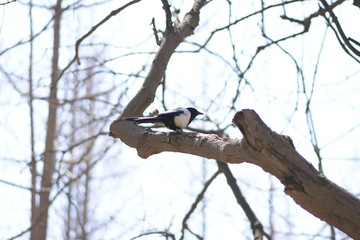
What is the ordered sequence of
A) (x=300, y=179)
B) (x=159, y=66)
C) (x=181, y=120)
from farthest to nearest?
1. (x=181, y=120)
2. (x=159, y=66)
3. (x=300, y=179)

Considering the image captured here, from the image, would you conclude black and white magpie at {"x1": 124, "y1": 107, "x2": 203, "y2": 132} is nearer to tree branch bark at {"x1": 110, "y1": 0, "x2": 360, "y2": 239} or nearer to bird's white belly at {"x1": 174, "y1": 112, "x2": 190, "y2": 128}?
bird's white belly at {"x1": 174, "y1": 112, "x2": 190, "y2": 128}

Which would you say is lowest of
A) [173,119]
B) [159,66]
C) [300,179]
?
[300,179]

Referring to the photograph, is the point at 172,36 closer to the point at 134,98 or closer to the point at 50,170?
the point at 134,98

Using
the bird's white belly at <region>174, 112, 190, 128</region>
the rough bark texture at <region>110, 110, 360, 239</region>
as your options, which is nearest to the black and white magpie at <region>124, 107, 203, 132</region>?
the bird's white belly at <region>174, 112, 190, 128</region>

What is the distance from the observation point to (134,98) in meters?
3.55

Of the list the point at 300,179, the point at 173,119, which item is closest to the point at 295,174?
the point at 300,179

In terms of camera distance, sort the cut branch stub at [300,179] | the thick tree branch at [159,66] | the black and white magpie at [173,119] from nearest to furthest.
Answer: the cut branch stub at [300,179] → the thick tree branch at [159,66] → the black and white magpie at [173,119]

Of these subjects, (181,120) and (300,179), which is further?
(181,120)

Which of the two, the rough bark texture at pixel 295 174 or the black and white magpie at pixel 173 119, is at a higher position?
the black and white magpie at pixel 173 119

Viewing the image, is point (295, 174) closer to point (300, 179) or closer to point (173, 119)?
point (300, 179)

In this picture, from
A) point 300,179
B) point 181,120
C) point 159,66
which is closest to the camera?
point 300,179

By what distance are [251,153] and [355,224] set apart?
54 cm

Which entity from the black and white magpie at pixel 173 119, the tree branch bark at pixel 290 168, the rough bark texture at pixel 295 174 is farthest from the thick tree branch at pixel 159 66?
the rough bark texture at pixel 295 174

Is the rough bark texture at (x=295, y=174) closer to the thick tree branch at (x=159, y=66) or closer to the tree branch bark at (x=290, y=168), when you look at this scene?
the tree branch bark at (x=290, y=168)
